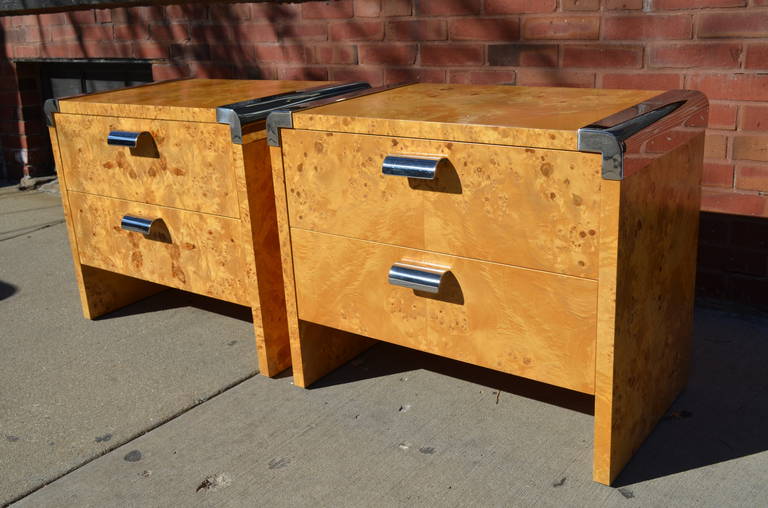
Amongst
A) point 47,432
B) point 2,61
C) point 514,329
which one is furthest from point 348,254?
point 2,61

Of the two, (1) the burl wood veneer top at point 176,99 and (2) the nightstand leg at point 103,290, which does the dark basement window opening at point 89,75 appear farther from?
(2) the nightstand leg at point 103,290

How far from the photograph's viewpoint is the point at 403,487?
199 cm

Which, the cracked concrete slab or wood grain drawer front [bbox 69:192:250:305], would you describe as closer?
the cracked concrete slab

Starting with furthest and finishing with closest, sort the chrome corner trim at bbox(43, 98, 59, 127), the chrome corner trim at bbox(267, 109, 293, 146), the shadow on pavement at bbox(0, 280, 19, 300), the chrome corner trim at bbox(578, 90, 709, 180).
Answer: the shadow on pavement at bbox(0, 280, 19, 300) → the chrome corner trim at bbox(43, 98, 59, 127) → the chrome corner trim at bbox(267, 109, 293, 146) → the chrome corner trim at bbox(578, 90, 709, 180)

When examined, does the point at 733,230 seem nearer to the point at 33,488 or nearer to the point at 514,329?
the point at 514,329

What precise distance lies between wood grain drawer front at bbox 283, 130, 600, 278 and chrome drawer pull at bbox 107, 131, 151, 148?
58 cm

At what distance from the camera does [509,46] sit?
309cm

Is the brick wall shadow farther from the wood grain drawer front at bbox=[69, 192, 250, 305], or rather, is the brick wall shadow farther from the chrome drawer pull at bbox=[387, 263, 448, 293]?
the wood grain drawer front at bbox=[69, 192, 250, 305]

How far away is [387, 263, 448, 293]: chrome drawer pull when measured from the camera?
2072 millimetres

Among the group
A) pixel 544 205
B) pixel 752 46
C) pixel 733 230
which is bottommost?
pixel 733 230

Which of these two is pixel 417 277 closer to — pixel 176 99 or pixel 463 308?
pixel 463 308

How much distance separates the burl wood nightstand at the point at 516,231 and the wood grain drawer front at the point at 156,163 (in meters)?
0.24

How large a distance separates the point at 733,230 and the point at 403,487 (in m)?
1.54

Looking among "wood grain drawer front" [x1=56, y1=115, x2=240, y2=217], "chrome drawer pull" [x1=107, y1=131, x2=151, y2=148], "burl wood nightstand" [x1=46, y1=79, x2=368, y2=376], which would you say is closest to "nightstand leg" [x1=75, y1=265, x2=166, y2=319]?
"burl wood nightstand" [x1=46, y1=79, x2=368, y2=376]
